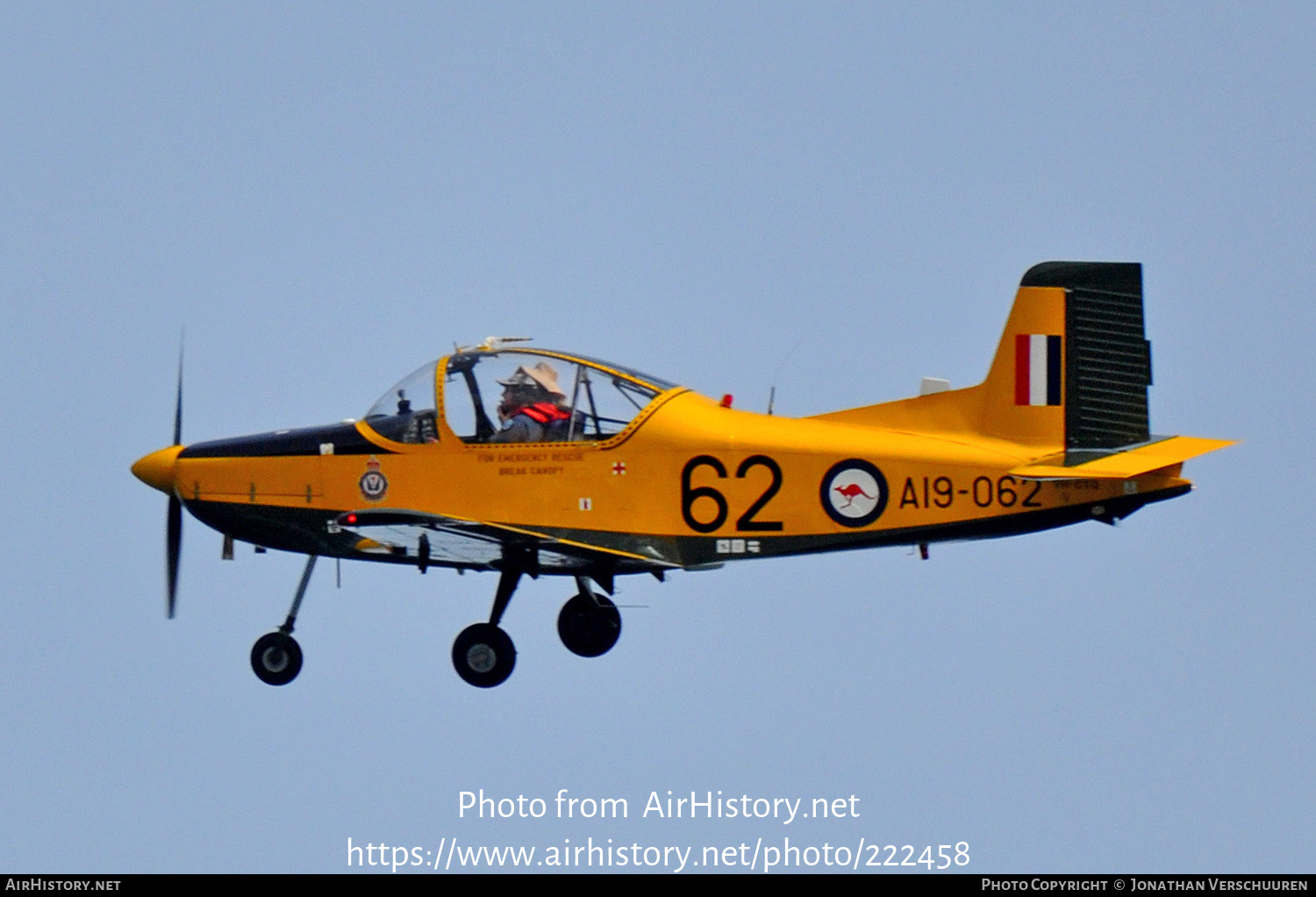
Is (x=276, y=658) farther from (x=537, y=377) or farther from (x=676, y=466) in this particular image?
(x=676, y=466)

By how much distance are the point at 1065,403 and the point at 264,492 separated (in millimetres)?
6804

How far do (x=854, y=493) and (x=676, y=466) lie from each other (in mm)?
1443

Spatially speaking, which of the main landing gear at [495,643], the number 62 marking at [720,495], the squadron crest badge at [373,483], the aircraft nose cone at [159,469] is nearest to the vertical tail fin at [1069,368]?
the number 62 marking at [720,495]

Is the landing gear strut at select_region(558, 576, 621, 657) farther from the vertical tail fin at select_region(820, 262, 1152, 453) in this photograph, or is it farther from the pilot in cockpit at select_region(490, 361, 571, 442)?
the vertical tail fin at select_region(820, 262, 1152, 453)

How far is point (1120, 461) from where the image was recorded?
17.3 meters

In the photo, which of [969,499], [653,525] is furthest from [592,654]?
[969,499]

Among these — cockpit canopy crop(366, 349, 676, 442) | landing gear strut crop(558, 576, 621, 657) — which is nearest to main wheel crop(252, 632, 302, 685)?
cockpit canopy crop(366, 349, 676, 442)

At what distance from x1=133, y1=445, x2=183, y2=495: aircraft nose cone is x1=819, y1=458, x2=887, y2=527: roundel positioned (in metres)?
6.02

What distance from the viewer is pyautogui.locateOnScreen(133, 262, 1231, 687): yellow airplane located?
1758 cm

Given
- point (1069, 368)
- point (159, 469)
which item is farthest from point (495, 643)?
point (1069, 368)

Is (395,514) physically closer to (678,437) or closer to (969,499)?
(678,437)

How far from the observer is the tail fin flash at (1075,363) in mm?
17609

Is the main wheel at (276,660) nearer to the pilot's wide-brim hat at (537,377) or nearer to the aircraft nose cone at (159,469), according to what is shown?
the aircraft nose cone at (159,469)

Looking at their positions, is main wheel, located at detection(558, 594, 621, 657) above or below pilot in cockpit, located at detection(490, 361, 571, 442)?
below
